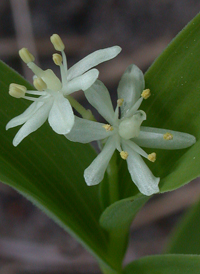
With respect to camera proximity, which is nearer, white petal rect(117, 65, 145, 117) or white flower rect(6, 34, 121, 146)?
white flower rect(6, 34, 121, 146)

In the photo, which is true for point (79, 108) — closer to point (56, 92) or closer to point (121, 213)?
point (56, 92)

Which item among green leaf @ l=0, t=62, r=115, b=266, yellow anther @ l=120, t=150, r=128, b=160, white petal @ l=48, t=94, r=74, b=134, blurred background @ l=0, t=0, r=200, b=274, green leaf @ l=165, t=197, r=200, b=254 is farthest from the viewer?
blurred background @ l=0, t=0, r=200, b=274

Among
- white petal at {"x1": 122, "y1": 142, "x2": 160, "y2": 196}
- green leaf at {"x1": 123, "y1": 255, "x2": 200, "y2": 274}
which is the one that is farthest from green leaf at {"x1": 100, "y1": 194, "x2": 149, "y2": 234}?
green leaf at {"x1": 123, "y1": 255, "x2": 200, "y2": 274}

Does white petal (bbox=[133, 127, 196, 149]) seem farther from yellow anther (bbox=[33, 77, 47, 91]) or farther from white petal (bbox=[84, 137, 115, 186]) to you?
yellow anther (bbox=[33, 77, 47, 91])

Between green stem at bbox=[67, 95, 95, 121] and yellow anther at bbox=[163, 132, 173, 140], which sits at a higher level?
green stem at bbox=[67, 95, 95, 121]

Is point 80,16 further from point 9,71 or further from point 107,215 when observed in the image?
point 107,215

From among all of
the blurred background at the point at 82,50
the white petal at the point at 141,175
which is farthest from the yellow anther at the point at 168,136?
the blurred background at the point at 82,50

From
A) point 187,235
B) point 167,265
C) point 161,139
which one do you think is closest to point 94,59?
point 161,139

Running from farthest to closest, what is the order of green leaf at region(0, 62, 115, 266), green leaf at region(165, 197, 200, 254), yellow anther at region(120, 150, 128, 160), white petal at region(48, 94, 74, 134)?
green leaf at region(165, 197, 200, 254) → green leaf at region(0, 62, 115, 266) → yellow anther at region(120, 150, 128, 160) → white petal at region(48, 94, 74, 134)
